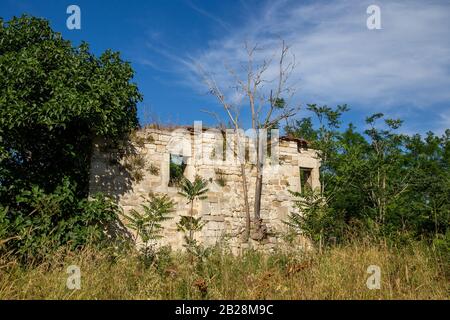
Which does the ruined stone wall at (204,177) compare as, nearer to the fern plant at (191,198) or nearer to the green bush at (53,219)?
the fern plant at (191,198)

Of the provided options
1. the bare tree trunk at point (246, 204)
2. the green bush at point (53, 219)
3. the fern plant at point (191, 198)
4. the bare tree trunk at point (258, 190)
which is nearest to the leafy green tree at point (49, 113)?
the green bush at point (53, 219)

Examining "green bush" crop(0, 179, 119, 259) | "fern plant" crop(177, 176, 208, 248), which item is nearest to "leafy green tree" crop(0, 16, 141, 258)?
"green bush" crop(0, 179, 119, 259)

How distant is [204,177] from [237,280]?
5.97 m

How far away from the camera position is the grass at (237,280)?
15.6 feet

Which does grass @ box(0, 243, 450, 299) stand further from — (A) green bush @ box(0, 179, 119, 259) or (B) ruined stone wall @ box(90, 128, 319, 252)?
(B) ruined stone wall @ box(90, 128, 319, 252)

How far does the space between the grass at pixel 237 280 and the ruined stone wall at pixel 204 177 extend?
3945mm

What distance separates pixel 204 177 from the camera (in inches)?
442

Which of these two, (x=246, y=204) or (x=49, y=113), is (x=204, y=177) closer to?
(x=246, y=204)

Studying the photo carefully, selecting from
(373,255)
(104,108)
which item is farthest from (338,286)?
(104,108)

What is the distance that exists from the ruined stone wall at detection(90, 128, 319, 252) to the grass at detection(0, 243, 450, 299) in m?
3.94

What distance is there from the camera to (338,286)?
4910 mm

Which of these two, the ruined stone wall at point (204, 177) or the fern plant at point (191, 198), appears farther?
the fern plant at point (191, 198)

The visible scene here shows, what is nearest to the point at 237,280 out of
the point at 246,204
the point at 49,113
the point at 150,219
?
the point at 150,219
